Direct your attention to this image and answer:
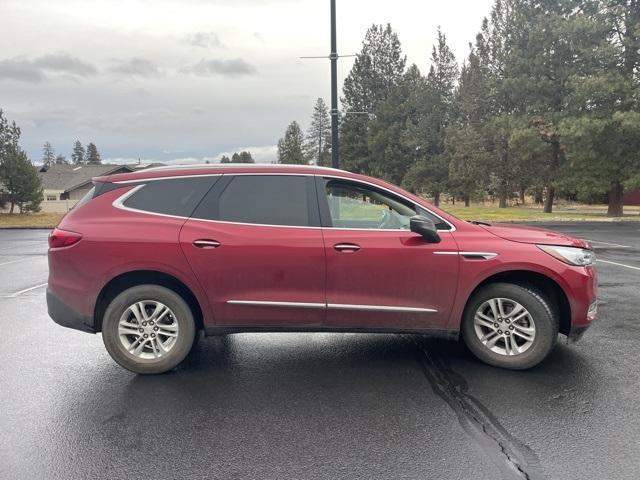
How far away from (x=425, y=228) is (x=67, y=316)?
10.7ft

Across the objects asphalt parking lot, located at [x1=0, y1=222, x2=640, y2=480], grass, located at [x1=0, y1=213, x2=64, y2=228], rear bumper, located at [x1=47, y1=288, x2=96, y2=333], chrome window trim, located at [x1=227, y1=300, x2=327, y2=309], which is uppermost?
chrome window trim, located at [x1=227, y1=300, x2=327, y2=309]

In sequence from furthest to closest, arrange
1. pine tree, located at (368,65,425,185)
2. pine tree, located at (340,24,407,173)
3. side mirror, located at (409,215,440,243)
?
pine tree, located at (340,24,407,173) → pine tree, located at (368,65,425,185) → side mirror, located at (409,215,440,243)

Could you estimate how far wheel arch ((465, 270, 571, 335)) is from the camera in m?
4.45

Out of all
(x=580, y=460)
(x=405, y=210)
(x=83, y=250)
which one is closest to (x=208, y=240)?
(x=83, y=250)

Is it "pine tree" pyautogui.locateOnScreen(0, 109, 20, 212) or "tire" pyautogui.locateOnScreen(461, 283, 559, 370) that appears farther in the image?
"pine tree" pyautogui.locateOnScreen(0, 109, 20, 212)

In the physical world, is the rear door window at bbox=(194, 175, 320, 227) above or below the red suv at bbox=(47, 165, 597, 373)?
above

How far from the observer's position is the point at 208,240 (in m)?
4.30

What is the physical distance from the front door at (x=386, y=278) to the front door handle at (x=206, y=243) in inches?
37.6

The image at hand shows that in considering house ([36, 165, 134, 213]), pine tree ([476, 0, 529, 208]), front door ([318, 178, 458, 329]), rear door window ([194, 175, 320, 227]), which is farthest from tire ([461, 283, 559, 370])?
house ([36, 165, 134, 213])

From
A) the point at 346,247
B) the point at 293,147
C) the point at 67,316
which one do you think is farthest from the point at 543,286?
the point at 293,147

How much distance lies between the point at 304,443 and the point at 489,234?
2.48 m

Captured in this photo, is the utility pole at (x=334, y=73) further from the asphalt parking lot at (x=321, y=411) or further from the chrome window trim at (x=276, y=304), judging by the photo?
the chrome window trim at (x=276, y=304)

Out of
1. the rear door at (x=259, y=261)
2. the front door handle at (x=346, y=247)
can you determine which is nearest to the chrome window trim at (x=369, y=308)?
the rear door at (x=259, y=261)

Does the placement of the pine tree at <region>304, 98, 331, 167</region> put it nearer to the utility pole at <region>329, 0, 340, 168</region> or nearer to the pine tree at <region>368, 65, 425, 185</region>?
the pine tree at <region>368, 65, 425, 185</region>
